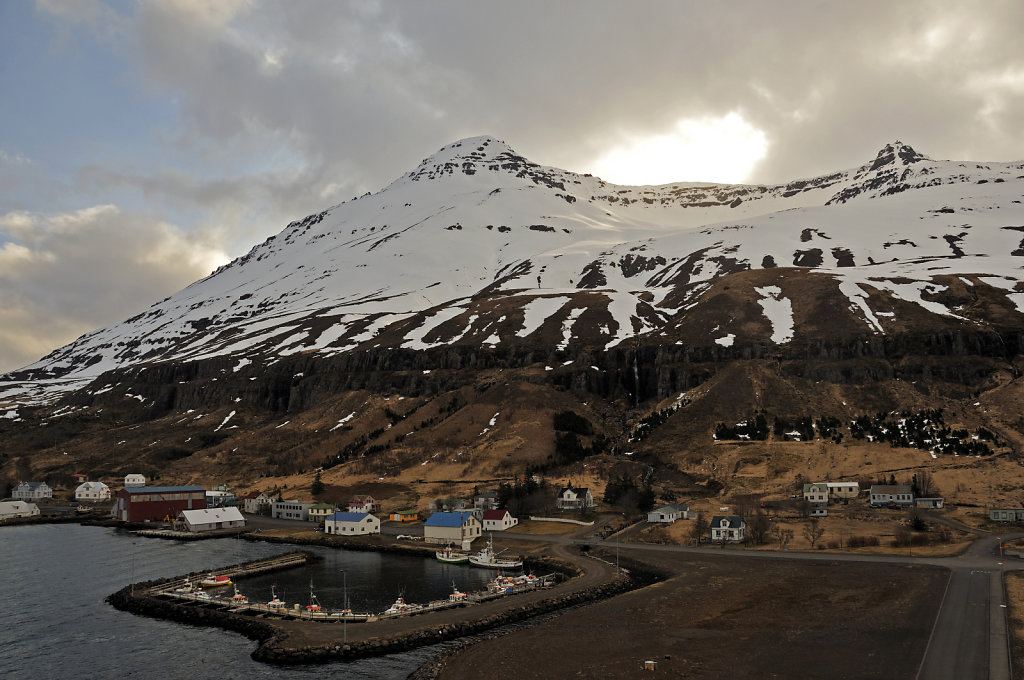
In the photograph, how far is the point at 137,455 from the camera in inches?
5694

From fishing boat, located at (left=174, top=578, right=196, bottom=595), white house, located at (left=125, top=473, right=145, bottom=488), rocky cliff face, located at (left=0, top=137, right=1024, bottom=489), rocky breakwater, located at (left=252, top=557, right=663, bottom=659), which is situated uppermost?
rocky cliff face, located at (left=0, top=137, right=1024, bottom=489)

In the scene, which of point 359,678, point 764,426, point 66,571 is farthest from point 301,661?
point 764,426

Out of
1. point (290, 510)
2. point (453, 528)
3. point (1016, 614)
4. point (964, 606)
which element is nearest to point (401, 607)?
point (453, 528)

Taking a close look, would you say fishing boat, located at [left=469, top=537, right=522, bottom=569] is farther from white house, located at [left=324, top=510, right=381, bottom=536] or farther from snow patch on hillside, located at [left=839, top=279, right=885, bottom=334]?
snow patch on hillside, located at [left=839, top=279, right=885, bottom=334]

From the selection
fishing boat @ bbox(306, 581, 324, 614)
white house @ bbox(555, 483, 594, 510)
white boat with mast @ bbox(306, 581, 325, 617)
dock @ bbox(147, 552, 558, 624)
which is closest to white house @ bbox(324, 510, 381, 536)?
dock @ bbox(147, 552, 558, 624)

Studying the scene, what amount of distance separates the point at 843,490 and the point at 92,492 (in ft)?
390

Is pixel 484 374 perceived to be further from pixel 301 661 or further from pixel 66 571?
pixel 301 661

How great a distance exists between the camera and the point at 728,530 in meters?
73.5

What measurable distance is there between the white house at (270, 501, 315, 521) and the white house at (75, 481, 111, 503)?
125 feet

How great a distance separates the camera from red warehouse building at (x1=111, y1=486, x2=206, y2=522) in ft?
339

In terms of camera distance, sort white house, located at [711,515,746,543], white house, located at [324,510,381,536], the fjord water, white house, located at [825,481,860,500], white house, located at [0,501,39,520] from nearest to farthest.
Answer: the fjord water, white house, located at [711,515,746,543], white house, located at [324,510,381,536], white house, located at [825,481,860,500], white house, located at [0,501,39,520]

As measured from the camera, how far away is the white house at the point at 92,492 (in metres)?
124

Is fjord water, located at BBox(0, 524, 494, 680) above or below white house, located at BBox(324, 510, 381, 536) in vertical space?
below

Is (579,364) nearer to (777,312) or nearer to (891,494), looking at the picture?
(777,312)
